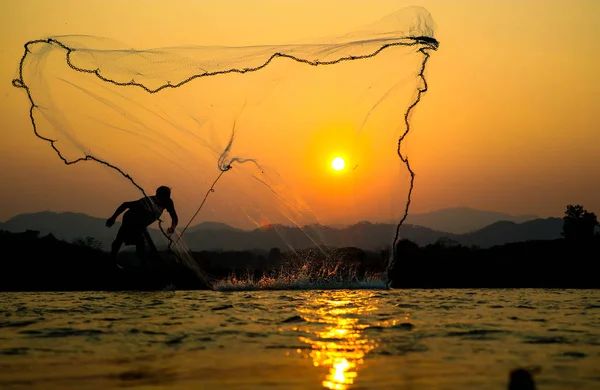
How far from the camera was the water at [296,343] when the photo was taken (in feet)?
41.4

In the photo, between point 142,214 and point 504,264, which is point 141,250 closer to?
point 142,214

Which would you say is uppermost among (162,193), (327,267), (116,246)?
(162,193)

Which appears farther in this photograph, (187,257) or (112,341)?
(187,257)

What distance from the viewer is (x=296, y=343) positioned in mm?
16125

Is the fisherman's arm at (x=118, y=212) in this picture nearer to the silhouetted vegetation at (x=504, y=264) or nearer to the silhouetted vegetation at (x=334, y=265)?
the silhouetted vegetation at (x=334, y=265)

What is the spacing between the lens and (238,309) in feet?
75.7

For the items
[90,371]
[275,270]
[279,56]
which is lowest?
[90,371]

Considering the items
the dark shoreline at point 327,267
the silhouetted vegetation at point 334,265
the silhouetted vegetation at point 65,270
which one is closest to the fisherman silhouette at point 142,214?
the silhouetted vegetation at point 334,265

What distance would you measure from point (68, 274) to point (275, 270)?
28.9 ft

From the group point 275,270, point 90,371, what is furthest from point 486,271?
point 90,371

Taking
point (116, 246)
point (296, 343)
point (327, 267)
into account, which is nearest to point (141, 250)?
point (116, 246)

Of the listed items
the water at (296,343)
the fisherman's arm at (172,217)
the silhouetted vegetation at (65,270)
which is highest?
the fisherman's arm at (172,217)

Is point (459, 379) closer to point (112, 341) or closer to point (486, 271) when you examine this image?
point (112, 341)

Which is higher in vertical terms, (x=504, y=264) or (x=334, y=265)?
(x=504, y=264)
